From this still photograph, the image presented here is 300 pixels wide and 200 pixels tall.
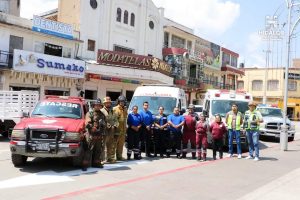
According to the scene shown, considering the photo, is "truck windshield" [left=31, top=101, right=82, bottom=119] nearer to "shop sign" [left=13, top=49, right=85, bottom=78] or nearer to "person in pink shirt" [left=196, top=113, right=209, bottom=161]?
"person in pink shirt" [left=196, top=113, right=209, bottom=161]

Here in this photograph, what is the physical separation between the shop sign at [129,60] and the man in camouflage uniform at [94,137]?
2278 cm

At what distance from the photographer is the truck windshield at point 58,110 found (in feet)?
36.4

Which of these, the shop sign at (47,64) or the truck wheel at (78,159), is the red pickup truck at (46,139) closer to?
the truck wheel at (78,159)

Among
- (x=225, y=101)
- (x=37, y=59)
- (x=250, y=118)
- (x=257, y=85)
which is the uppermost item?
(x=257, y=85)

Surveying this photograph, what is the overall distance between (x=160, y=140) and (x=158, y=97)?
2.59 metres

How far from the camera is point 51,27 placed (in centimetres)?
2981

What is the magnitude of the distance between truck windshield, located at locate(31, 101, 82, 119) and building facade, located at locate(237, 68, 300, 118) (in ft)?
208

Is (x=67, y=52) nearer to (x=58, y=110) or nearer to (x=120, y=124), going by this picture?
(x=120, y=124)

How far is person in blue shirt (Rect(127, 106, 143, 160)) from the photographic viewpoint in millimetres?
12438

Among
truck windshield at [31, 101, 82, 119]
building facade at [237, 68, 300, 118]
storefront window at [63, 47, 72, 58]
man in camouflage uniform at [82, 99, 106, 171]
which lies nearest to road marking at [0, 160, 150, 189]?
man in camouflage uniform at [82, 99, 106, 171]

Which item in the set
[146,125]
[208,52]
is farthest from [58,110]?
[208,52]

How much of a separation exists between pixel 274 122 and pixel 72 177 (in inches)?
602

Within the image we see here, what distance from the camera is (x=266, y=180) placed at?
10.2 m

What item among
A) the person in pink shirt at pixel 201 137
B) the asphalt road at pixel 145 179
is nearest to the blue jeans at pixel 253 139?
the asphalt road at pixel 145 179
